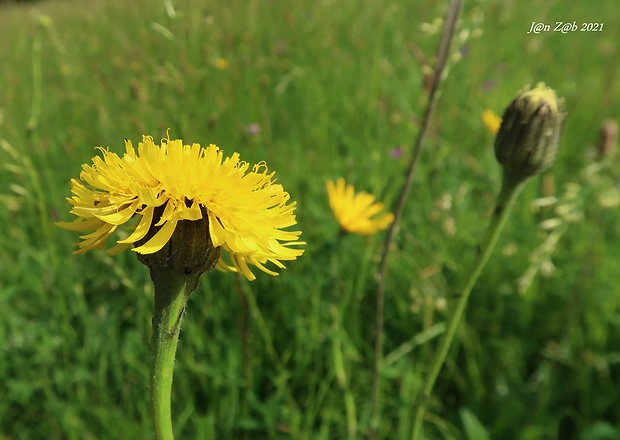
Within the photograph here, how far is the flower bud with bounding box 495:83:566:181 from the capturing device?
72 centimetres

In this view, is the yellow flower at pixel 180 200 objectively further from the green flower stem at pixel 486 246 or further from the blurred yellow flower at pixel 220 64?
the blurred yellow flower at pixel 220 64

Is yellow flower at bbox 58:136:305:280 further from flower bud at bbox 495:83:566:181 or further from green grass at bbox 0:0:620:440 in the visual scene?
green grass at bbox 0:0:620:440

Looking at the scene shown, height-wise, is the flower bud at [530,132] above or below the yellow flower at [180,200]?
above

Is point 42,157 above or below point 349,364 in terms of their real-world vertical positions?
above

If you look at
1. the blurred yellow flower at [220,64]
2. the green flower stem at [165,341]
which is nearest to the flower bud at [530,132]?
the green flower stem at [165,341]

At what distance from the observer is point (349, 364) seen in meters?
1.29

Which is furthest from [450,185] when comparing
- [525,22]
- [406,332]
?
[525,22]

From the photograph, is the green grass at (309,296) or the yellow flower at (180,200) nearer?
the yellow flower at (180,200)

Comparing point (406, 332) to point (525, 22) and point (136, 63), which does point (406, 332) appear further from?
point (525, 22)

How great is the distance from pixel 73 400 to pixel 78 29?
121 inches

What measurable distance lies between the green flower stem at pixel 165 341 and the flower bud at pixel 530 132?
0.47 meters

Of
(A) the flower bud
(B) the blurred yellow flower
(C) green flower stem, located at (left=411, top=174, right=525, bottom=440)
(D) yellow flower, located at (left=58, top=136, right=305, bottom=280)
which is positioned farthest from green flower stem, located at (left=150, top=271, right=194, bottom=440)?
(B) the blurred yellow flower

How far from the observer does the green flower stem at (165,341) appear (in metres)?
0.55

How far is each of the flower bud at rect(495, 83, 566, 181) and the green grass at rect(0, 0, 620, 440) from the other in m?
0.35
